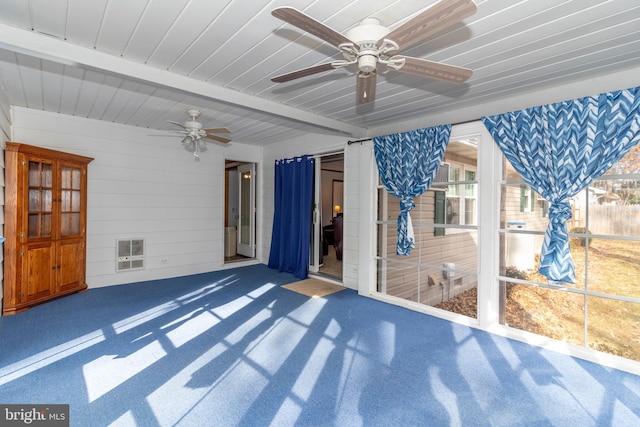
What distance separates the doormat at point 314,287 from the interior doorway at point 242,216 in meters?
1.98

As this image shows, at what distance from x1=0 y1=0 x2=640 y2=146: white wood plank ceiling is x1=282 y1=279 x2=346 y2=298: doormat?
237cm

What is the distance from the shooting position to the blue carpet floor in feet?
6.23

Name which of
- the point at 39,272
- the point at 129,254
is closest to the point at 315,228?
the point at 129,254

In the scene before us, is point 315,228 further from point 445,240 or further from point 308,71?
point 308,71

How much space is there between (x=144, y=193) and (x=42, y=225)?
1.37 meters

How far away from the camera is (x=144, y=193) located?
491 centimetres

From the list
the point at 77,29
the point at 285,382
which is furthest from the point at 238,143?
the point at 285,382

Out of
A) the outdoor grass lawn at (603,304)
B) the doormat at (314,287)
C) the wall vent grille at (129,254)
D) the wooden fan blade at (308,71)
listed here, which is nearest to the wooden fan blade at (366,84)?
the wooden fan blade at (308,71)

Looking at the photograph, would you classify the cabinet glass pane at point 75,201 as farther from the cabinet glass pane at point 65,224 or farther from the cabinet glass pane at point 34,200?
the cabinet glass pane at point 34,200

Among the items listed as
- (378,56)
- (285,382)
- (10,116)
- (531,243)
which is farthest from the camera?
(10,116)

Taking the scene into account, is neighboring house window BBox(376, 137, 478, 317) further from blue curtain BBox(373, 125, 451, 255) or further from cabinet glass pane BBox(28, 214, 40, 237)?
cabinet glass pane BBox(28, 214, 40, 237)

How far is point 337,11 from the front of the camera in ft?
6.15

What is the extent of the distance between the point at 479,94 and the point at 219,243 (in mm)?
4740

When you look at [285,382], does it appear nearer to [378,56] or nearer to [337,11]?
[378,56]
